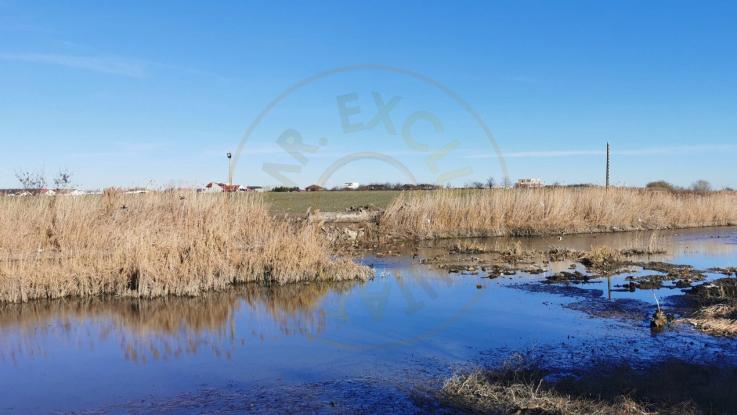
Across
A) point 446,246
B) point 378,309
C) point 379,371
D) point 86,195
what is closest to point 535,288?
point 378,309

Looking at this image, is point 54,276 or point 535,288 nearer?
point 54,276

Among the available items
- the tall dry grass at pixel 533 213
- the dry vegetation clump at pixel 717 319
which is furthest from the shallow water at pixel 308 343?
the tall dry grass at pixel 533 213

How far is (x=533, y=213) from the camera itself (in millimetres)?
26547

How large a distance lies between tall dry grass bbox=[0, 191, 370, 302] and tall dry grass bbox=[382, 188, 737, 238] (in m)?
9.24

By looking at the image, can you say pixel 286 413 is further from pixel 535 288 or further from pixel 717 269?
pixel 717 269

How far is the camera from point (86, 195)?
17797 mm

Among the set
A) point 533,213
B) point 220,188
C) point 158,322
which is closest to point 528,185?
point 533,213

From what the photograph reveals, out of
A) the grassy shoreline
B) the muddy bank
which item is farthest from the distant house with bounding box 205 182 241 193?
the muddy bank

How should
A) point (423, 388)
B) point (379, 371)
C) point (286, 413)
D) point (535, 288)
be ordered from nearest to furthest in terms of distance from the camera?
point (286, 413) < point (423, 388) < point (379, 371) < point (535, 288)

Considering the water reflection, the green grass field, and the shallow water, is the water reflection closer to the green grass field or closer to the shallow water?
the shallow water

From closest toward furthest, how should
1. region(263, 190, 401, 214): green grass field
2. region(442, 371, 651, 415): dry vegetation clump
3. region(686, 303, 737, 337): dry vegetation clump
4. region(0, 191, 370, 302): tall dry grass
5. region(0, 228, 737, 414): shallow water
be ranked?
region(442, 371, 651, 415): dry vegetation clump < region(0, 228, 737, 414): shallow water < region(686, 303, 737, 337): dry vegetation clump < region(0, 191, 370, 302): tall dry grass < region(263, 190, 401, 214): green grass field

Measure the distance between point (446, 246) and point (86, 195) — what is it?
12.3 m

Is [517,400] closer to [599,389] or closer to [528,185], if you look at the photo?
[599,389]

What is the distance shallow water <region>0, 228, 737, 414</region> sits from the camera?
633 cm
